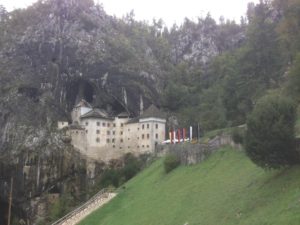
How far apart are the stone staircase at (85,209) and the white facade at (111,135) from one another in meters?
23.4

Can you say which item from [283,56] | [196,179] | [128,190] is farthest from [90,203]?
[283,56]

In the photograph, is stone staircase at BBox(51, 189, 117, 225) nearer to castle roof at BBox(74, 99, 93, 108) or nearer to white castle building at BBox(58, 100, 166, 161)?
white castle building at BBox(58, 100, 166, 161)

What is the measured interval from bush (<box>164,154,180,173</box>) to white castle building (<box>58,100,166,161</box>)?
77.1ft

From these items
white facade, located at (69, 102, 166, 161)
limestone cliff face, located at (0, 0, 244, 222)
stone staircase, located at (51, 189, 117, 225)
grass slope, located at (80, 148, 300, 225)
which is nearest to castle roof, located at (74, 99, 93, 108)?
white facade, located at (69, 102, 166, 161)

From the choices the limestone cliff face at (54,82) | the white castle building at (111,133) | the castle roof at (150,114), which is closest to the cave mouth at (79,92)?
the limestone cliff face at (54,82)

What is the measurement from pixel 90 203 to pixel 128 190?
15.4ft

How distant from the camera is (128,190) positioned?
178ft

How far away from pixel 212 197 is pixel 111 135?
46570mm

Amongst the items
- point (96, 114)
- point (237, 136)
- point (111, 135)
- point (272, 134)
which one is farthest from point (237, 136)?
point (96, 114)

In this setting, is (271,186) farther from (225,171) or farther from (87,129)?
(87,129)

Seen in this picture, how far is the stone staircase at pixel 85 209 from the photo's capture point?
51.1 meters

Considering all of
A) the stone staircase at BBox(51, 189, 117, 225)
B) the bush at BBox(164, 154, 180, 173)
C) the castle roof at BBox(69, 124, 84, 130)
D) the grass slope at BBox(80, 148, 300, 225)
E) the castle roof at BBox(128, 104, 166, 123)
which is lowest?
the stone staircase at BBox(51, 189, 117, 225)

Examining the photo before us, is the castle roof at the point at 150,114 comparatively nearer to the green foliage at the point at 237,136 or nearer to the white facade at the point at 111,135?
the white facade at the point at 111,135

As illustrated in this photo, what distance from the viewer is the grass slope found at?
2628 cm
